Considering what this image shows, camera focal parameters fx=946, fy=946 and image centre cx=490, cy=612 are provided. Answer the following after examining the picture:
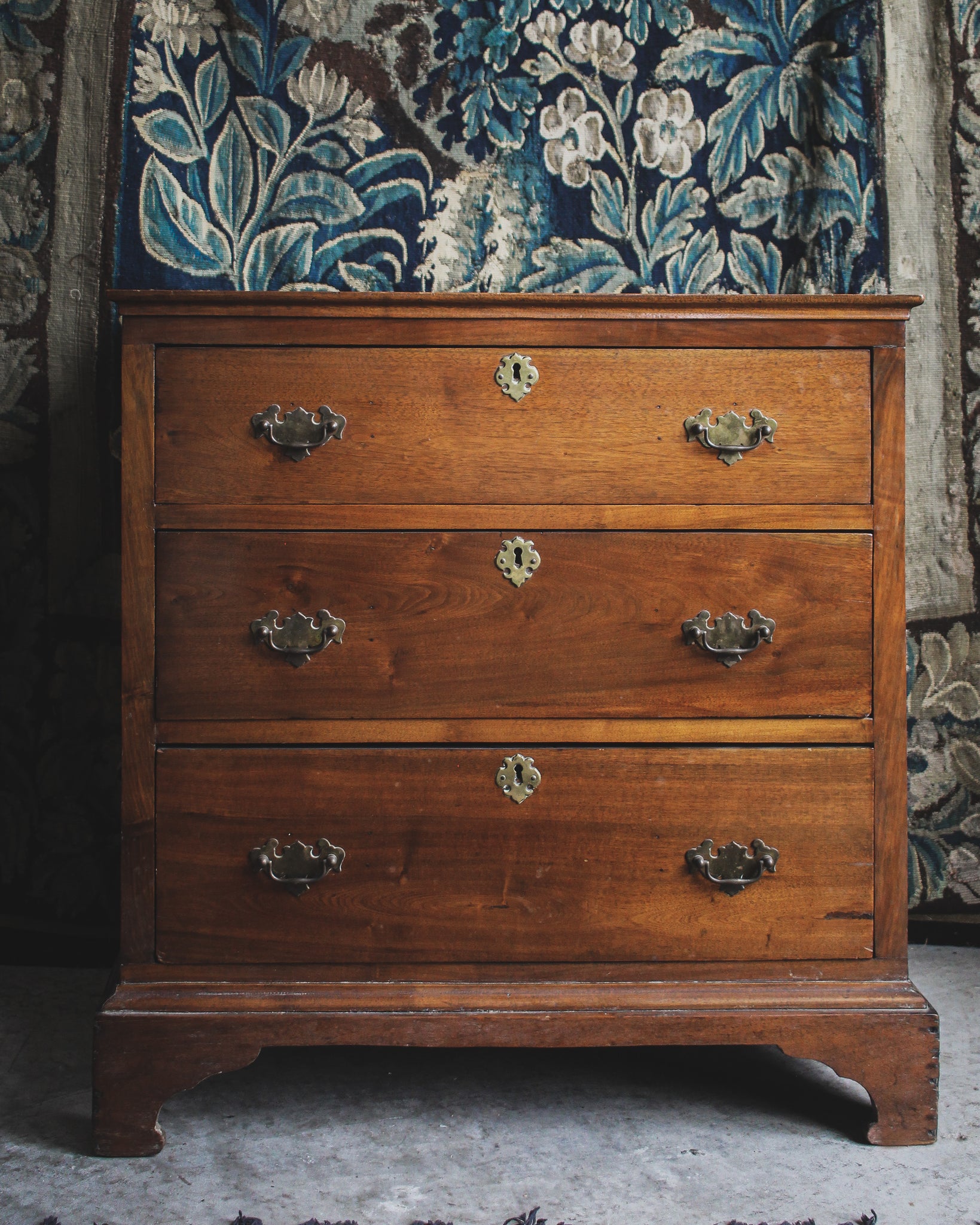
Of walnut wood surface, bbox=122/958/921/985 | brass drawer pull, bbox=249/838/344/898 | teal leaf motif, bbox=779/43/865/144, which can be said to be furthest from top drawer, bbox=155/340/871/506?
teal leaf motif, bbox=779/43/865/144

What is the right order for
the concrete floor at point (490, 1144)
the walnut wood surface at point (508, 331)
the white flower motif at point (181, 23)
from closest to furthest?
the concrete floor at point (490, 1144) → the walnut wood surface at point (508, 331) → the white flower motif at point (181, 23)

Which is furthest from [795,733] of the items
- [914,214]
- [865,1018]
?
[914,214]

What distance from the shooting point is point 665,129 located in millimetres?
1828

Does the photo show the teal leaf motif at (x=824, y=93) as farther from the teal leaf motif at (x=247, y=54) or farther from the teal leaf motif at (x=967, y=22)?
the teal leaf motif at (x=247, y=54)

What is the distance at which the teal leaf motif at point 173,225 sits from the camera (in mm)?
1808

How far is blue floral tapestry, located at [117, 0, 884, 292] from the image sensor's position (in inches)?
71.2

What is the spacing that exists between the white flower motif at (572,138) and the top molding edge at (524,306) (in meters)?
0.71

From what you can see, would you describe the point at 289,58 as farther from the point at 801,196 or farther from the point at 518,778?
the point at 518,778

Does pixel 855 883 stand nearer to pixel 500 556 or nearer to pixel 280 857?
pixel 500 556

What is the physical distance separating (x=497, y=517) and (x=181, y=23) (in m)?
1.28

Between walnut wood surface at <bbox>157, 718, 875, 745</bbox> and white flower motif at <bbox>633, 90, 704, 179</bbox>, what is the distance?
1.15 meters

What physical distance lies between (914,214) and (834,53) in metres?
0.34

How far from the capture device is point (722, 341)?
1.27 meters

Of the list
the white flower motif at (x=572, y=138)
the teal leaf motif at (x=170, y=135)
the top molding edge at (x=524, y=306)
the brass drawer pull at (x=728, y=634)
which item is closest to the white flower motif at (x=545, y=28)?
the white flower motif at (x=572, y=138)
